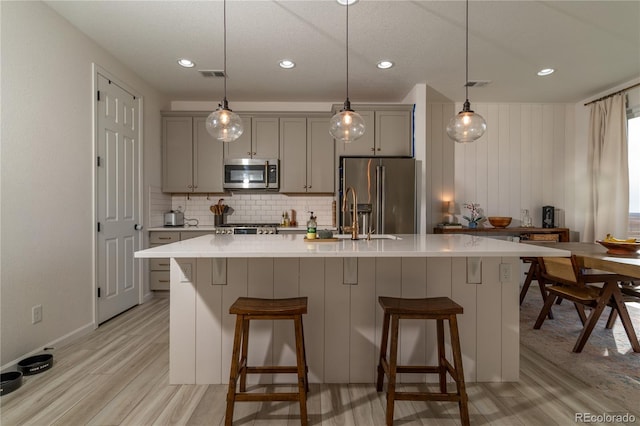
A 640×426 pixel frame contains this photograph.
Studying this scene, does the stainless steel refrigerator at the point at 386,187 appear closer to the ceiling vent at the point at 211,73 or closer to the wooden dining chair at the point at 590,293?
the wooden dining chair at the point at 590,293

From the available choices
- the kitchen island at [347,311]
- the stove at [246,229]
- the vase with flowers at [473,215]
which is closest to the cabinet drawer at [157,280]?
the stove at [246,229]

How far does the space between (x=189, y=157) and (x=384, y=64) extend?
286 centimetres

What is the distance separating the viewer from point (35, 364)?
86.7 inches

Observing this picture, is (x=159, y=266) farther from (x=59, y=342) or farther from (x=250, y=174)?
(x=250, y=174)

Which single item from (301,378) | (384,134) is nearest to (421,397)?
(301,378)

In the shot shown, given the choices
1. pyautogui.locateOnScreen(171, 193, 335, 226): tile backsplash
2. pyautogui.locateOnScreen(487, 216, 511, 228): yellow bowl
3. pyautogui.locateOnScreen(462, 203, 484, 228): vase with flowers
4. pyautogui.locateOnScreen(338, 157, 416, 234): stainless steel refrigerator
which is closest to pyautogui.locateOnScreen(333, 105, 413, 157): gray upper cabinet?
pyautogui.locateOnScreen(338, 157, 416, 234): stainless steel refrigerator

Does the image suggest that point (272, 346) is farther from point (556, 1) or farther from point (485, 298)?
point (556, 1)

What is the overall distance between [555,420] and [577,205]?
4316 millimetres

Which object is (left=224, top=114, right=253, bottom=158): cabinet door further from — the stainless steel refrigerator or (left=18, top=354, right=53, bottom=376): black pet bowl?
(left=18, top=354, right=53, bottom=376): black pet bowl

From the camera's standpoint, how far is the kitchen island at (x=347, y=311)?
2.09m

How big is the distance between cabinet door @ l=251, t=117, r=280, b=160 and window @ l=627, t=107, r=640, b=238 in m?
4.60

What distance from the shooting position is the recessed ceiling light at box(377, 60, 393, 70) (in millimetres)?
3541

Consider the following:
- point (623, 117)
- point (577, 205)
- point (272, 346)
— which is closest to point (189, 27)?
point (272, 346)

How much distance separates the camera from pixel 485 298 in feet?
6.95
